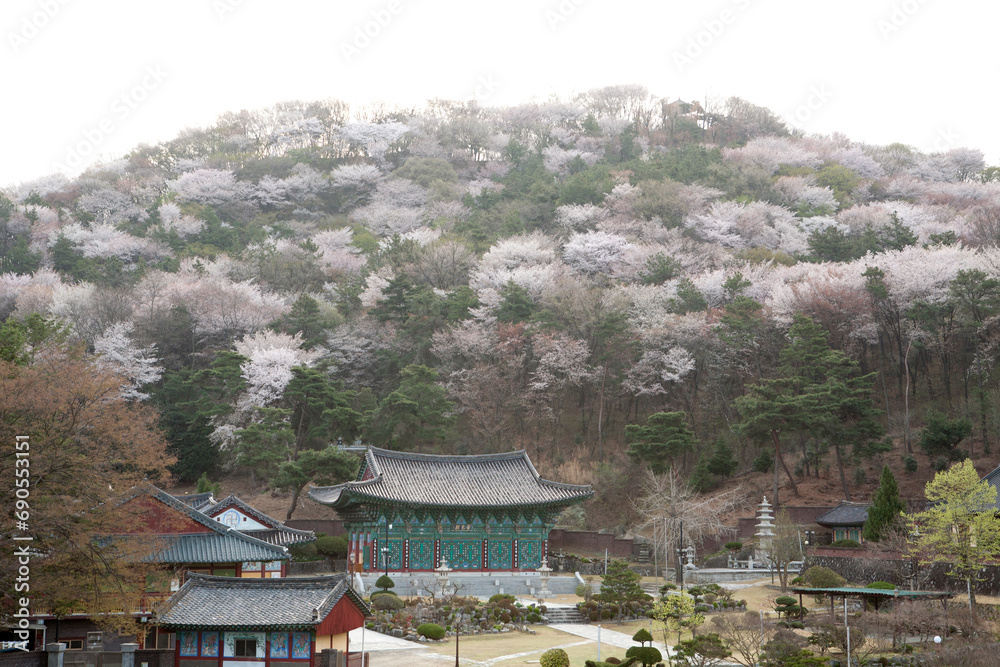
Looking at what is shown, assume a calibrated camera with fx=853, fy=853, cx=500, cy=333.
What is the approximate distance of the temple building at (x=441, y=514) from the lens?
34.1 metres

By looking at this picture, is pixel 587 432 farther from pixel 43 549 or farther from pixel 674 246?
pixel 43 549

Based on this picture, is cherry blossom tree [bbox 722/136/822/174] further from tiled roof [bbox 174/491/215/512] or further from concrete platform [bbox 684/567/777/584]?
tiled roof [bbox 174/491/215/512]

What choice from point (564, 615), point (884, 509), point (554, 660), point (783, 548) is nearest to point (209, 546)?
point (554, 660)

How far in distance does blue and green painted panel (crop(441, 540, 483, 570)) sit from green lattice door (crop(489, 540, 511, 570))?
52 centimetres

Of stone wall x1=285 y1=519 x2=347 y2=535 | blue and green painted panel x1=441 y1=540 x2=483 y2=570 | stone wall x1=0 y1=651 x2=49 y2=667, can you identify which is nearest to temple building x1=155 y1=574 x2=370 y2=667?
stone wall x1=0 y1=651 x2=49 y2=667

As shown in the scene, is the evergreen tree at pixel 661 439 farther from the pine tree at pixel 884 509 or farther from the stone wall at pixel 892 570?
the pine tree at pixel 884 509

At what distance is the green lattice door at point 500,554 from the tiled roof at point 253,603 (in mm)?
13550

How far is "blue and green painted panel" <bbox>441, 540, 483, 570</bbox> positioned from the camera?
114ft

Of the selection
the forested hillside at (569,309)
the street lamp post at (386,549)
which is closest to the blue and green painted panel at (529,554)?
the street lamp post at (386,549)

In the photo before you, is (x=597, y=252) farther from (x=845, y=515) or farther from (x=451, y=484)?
(x=845, y=515)

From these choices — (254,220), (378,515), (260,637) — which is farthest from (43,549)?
(254,220)

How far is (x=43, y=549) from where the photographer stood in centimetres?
1878

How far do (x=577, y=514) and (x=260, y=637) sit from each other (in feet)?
79.3

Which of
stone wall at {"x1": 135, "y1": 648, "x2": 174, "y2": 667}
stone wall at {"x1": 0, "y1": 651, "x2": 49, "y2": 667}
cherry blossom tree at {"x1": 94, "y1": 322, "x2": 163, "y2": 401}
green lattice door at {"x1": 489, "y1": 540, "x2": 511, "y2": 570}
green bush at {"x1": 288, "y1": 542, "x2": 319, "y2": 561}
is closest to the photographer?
stone wall at {"x1": 0, "y1": 651, "x2": 49, "y2": 667}
